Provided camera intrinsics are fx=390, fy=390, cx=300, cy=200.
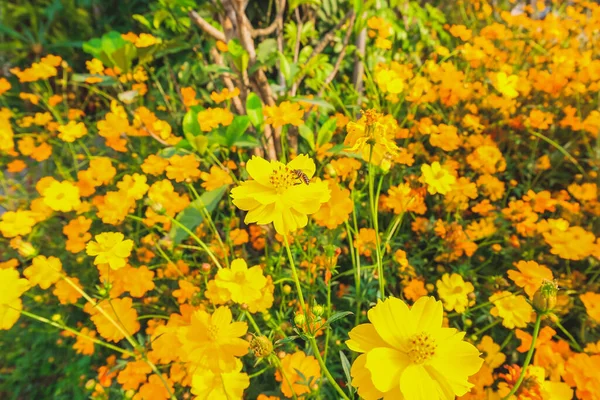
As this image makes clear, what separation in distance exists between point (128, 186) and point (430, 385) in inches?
40.0

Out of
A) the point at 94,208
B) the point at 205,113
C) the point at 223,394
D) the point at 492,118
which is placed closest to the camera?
the point at 223,394

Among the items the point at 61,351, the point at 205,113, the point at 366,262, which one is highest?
the point at 205,113

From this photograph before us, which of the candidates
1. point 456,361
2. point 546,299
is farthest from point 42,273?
point 546,299

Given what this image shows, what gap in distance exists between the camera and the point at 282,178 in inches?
23.6

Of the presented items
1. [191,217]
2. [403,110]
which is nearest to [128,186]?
[191,217]

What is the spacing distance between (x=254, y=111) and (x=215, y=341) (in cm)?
66

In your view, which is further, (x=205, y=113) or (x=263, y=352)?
(x=205, y=113)

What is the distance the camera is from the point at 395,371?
0.47 metres

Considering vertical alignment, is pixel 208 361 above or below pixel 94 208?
above

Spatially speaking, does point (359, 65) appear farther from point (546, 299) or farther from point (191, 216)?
point (546, 299)

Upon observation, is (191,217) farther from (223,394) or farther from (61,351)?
(61,351)

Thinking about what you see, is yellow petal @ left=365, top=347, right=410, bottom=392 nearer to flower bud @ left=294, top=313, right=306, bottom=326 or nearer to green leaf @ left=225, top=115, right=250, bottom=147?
flower bud @ left=294, top=313, right=306, bottom=326

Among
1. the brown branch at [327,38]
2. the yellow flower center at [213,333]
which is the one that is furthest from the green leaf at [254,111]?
the yellow flower center at [213,333]

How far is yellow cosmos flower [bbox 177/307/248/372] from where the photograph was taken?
0.66m
